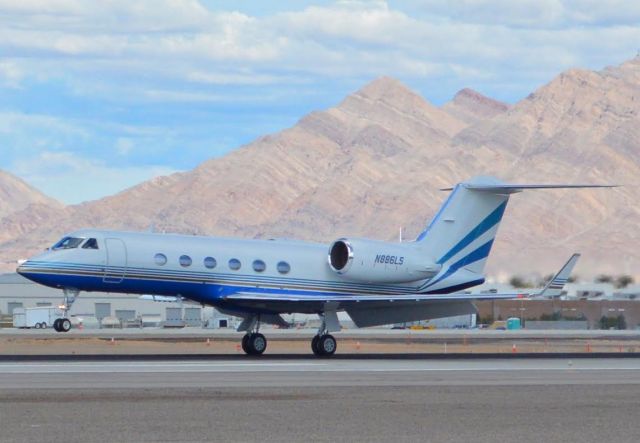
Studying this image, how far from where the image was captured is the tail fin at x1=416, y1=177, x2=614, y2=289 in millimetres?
41969

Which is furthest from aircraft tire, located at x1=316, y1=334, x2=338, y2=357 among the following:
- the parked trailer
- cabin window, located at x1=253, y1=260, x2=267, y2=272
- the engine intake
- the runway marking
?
the parked trailer

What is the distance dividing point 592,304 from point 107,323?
115 ft

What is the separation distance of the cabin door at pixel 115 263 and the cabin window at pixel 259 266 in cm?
404

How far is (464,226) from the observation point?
42.2 m

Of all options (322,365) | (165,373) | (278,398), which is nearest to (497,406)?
(278,398)

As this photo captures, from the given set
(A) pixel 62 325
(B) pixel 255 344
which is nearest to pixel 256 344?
(B) pixel 255 344

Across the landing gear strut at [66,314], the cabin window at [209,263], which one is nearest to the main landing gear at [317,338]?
the cabin window at [209,263]

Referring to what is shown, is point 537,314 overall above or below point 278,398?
above

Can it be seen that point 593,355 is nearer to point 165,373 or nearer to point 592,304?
point 165,373

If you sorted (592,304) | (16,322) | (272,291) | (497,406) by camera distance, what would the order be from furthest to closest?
(592,304), (16,322), (272,291), (497,406)

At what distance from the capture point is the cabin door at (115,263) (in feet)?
119

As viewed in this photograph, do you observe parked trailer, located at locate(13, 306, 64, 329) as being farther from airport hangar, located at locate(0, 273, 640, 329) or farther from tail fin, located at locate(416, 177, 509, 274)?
tail fin, located at locate(416, 177, 509, 274)

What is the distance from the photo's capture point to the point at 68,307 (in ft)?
120

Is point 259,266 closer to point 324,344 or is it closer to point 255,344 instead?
point 255,344
